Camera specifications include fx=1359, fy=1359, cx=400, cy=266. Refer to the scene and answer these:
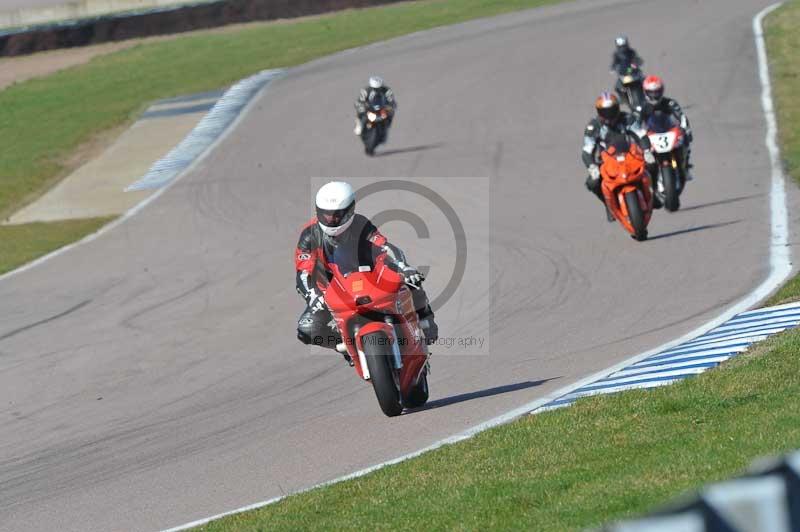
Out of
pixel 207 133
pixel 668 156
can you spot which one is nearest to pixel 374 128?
pixel 207 133

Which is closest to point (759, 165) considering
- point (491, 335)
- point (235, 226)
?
point (235, 226)

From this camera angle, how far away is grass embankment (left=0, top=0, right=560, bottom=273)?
28.9 meters

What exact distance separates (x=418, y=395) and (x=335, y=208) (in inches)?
63.0

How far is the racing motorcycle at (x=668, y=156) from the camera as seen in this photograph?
1764 cm

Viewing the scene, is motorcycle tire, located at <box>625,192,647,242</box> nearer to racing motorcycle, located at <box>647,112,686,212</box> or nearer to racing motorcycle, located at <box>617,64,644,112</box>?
racing motorcycle, located at <box>647,112,686,212</box>

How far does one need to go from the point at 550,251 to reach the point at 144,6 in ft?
106

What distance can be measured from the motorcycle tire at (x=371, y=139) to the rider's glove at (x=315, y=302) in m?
16.4

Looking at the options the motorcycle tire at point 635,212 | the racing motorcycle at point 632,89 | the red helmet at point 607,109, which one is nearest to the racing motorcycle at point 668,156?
the red helmet at point 607,109

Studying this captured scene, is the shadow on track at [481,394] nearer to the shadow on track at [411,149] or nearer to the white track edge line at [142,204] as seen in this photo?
the white track edge line at [142,204]

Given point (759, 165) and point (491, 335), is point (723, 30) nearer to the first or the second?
point (759, 165)

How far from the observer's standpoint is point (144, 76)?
38.4 metres

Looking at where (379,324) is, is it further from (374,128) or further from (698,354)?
(374,128)

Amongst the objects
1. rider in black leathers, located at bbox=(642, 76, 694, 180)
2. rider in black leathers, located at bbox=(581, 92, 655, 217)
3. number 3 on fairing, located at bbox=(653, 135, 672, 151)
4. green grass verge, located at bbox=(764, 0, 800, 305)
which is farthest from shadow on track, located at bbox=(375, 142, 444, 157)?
rider in black leathers, located at bbox=(581, 92, 655, 217)

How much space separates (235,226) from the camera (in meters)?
20.5
